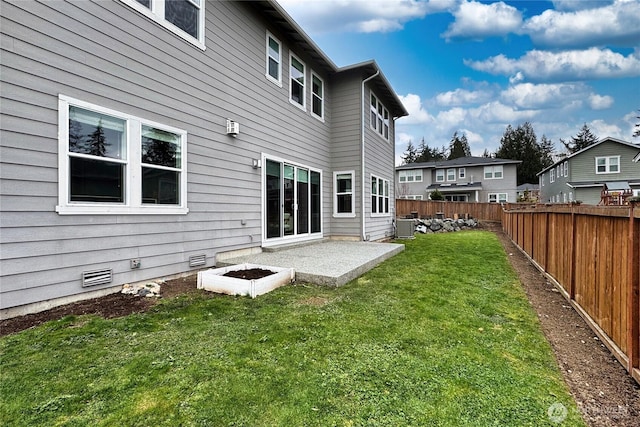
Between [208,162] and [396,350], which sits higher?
[208,162]

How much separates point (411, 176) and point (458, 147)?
2780cm

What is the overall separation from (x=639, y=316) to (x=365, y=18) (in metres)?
11.9

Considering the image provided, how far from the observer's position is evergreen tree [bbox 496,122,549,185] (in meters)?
47.6

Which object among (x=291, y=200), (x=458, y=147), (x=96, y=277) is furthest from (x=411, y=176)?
(x=96, y=277)

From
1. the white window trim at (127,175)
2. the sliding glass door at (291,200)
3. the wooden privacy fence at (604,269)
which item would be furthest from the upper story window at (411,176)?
the white window trim at (127,175)

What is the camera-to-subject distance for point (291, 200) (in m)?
8.09

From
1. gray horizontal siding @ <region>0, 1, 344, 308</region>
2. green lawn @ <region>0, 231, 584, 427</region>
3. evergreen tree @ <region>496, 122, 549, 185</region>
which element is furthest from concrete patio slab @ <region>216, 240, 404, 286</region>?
evergreen tree @ <region>496, 122, 549, 185</region>

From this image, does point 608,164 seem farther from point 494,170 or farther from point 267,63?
point 267,63

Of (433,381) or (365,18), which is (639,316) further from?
(365,18)

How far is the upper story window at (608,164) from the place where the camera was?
23.2 m

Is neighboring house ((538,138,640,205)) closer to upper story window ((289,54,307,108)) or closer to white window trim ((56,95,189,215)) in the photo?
upper story window ((289,54,307,108))

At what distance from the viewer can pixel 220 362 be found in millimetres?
2432

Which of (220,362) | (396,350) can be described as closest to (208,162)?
(220,362)

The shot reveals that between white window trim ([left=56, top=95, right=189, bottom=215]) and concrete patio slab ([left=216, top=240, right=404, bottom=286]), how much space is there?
167 cm
